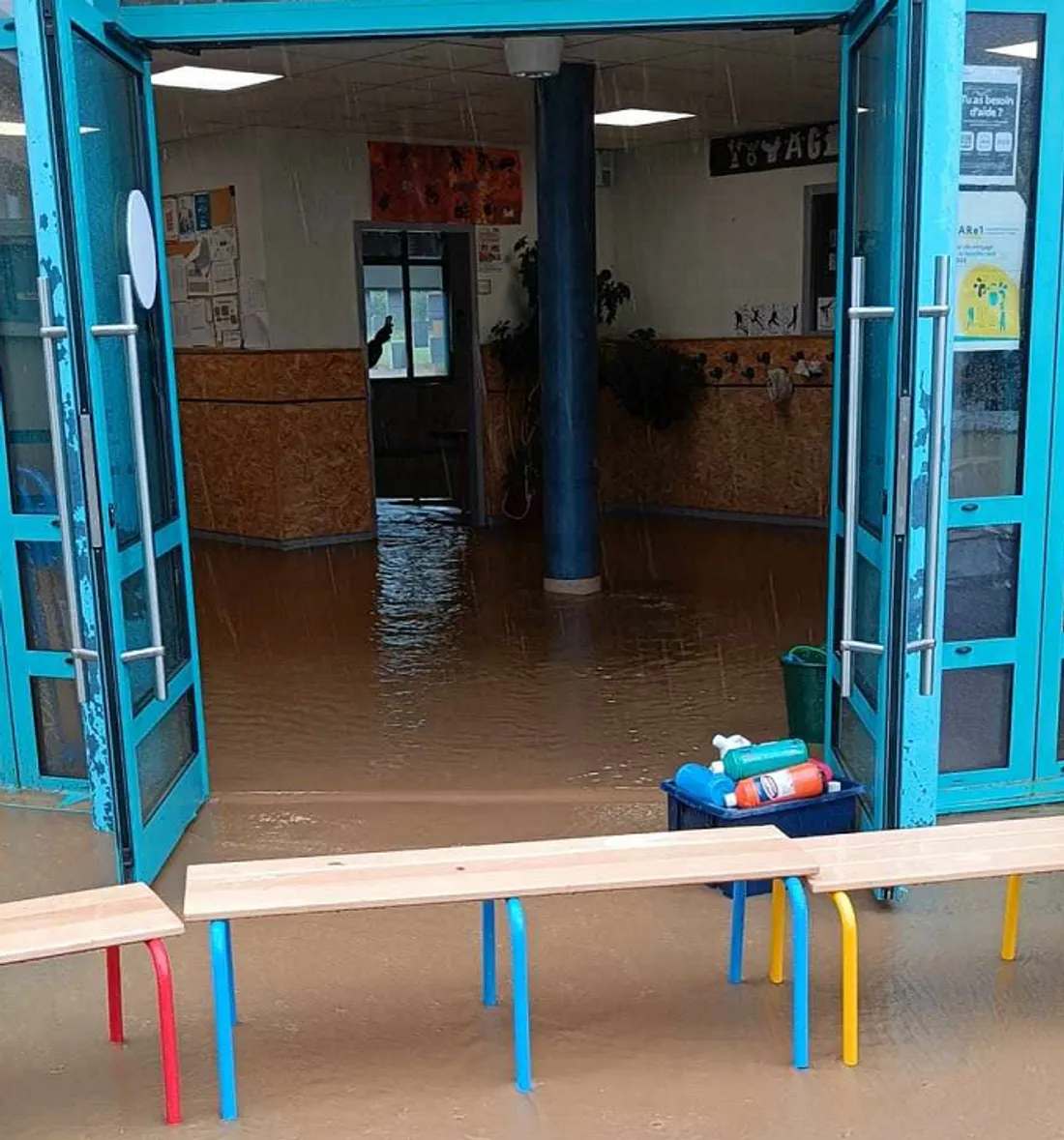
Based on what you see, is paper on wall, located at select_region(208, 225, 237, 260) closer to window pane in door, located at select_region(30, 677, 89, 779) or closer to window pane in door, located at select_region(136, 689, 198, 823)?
window pane in door, located at select_region(30, 677, 89, 779)

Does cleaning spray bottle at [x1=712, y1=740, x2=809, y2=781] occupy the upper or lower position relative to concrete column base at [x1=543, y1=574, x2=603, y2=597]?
upper

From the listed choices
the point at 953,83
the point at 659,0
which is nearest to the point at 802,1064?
the point at 953,83

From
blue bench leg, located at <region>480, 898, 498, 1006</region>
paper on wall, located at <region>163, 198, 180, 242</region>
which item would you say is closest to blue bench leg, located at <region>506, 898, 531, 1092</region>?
blue bench leg, located at <region>480, 898, 498, 1006</region>

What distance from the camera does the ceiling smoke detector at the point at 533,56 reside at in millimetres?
5859

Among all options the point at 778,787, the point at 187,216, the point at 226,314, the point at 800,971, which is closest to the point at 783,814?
the point at 778,787

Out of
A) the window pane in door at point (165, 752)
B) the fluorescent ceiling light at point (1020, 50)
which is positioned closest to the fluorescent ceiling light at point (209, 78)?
the window pane in door at point (165, 752)

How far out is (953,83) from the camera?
2738mm

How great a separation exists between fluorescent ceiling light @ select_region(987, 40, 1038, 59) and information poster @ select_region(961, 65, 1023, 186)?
4 centimetres

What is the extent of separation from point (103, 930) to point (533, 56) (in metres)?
4.69

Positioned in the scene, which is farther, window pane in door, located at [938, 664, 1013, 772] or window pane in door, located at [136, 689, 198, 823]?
window pane in door, located at [938, 664, 1013, 772]

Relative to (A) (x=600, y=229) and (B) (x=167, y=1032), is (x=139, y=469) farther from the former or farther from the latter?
(A) (x=600, y=229)

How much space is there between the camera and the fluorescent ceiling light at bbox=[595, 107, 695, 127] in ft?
26.5

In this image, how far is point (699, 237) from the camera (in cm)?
937

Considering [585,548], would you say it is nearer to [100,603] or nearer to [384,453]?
[100,603]
